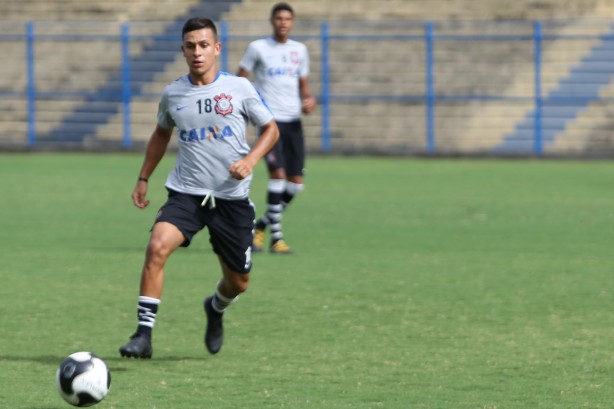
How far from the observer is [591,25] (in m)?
28.5

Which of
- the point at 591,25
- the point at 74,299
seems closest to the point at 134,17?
the point at 591,25

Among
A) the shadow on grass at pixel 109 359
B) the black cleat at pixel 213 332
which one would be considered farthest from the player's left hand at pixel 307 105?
the shadow on grass at pixel 109 359

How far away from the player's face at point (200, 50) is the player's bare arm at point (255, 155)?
495 mm

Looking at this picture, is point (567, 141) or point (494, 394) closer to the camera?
point (494, 394)

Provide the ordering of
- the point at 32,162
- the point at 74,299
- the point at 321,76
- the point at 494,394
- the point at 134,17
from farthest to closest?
1. the point at 134,17
2. the point at 321,76
3. the point at 32,162
4. the point at 74,299
5. the point at 494,394

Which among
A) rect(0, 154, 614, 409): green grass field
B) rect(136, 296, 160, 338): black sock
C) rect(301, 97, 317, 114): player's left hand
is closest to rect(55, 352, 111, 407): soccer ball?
rect(0, 154, 614, 409): green grass field

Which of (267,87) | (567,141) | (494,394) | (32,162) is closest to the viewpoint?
(494,394)

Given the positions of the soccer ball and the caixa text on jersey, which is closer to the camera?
the soccer ball

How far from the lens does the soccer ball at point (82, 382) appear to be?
629 cm

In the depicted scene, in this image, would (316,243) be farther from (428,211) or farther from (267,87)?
(428,211)

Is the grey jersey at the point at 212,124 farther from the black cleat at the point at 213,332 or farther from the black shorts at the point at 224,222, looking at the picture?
the black cleat at the point at 213,332

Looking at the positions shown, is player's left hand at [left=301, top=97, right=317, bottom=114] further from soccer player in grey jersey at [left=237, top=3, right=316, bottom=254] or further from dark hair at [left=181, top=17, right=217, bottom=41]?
dark hair at [left=181, top=17, right=217, bottom=41]

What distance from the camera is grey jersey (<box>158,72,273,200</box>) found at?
7992mm

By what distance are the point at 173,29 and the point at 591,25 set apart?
938cm
